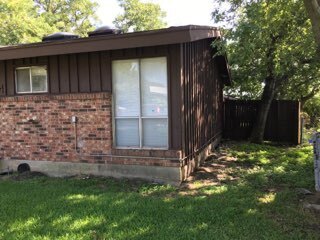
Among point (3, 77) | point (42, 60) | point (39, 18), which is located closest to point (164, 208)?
point (42, 60)

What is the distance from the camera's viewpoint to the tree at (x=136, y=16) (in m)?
34.4

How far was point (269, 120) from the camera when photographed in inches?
554

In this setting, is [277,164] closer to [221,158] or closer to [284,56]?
[221,158]

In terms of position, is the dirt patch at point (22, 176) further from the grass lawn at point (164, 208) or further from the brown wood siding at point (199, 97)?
the brown wood siding at point (199, 97)

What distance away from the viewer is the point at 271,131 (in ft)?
46.1

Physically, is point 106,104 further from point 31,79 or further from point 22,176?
point 22,176

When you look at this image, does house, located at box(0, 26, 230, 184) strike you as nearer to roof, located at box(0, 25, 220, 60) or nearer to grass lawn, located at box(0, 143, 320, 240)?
roof, located at box(0, 25, 220, 60)

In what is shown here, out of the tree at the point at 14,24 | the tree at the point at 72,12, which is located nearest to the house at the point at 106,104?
the tree at the point at 14,24

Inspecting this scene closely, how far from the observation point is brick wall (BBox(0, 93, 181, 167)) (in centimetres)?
808

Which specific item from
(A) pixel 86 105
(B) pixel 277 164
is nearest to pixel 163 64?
(A) pixel 86 105

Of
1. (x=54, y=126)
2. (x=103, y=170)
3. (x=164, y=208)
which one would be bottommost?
(x=164, y=208)

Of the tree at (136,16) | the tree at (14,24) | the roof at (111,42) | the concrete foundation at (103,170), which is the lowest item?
the concrete foundation at (103,170)

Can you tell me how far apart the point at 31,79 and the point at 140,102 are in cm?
302

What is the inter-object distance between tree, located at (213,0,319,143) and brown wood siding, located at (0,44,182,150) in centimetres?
198
